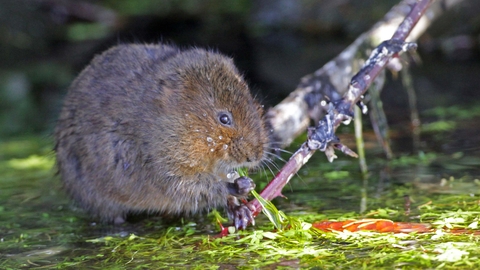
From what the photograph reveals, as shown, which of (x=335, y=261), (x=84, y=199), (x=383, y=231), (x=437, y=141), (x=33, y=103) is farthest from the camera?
(x=33, y=103)

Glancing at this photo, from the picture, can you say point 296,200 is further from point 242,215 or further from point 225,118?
point 225,118

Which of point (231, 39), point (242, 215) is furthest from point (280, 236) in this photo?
point (231, 39)

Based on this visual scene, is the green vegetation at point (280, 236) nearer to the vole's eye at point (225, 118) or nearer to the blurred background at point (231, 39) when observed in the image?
the vole's eye at point (225, 118)

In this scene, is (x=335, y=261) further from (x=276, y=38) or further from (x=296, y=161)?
(x=276, y=38)

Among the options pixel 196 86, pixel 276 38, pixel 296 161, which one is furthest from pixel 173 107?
pixel 276 38

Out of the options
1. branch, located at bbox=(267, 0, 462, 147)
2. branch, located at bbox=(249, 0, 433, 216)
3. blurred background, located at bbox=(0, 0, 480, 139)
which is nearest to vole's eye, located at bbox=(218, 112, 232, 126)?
branch, located at bbox=(249, 0, 433, 216)

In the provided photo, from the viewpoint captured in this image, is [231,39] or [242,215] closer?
[242,215]

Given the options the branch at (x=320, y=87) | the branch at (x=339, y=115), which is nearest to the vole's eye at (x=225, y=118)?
the branch at (x=339, y=115)
